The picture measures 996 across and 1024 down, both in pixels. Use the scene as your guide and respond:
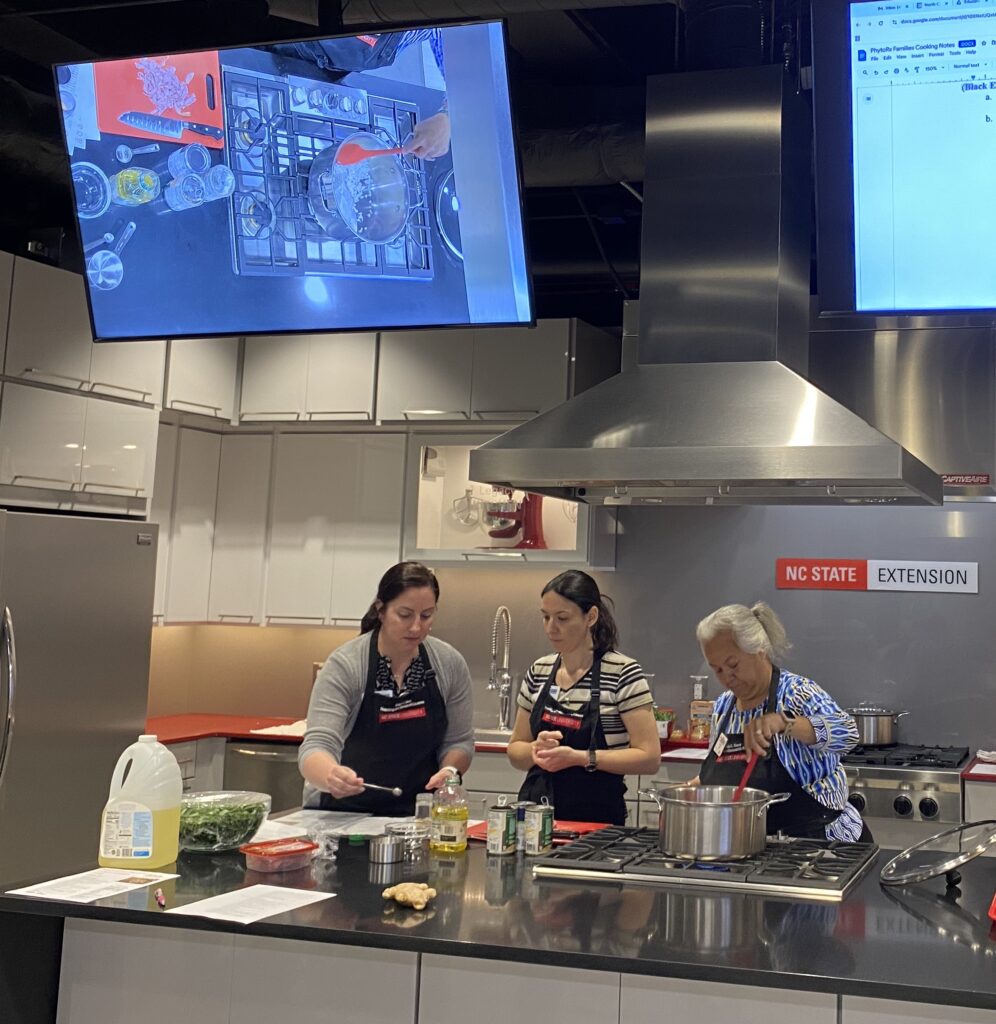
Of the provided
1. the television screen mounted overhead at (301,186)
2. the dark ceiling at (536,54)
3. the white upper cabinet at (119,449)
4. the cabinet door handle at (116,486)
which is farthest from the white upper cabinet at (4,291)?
the television screen mounted overhead at (301,186)

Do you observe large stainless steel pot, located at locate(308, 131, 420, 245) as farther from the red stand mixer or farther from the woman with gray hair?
the red stand mixer

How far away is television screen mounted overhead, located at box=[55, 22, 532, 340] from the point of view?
3.12 meters

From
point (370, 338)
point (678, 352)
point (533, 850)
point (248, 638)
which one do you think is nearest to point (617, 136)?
point (678, 352)

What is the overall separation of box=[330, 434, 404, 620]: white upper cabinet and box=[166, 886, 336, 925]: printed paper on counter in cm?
311

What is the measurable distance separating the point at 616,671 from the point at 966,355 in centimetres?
201

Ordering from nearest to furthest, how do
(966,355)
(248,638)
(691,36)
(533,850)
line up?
(533,850), (691,36), (966,355), (248,638)

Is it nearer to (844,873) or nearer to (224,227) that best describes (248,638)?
(224,227)

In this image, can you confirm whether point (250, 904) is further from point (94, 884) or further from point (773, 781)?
point (773, 781)

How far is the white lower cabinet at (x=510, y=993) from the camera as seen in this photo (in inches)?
84.4

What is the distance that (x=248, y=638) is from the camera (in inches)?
244

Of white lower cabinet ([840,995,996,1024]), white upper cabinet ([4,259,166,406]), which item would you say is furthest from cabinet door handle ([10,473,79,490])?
white lower cabinet ([840,995,996,1024])

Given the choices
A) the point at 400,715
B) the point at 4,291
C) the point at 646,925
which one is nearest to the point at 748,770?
the point at 400,715

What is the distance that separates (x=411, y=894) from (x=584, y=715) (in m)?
1.42

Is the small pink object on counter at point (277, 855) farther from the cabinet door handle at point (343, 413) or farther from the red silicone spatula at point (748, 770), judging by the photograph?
the cabinet door handle at point (343, 413)
